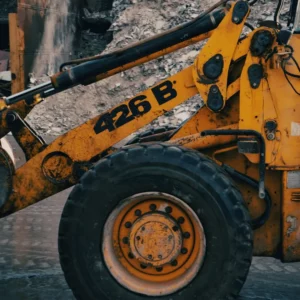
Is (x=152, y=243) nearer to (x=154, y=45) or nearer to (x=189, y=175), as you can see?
(x=189, y=175)

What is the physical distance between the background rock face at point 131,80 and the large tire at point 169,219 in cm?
927

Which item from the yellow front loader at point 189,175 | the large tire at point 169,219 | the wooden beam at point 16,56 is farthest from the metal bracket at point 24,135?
the wooden beam at point 16,56

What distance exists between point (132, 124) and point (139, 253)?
0.93 meters

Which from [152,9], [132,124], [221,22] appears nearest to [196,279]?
[132,124]

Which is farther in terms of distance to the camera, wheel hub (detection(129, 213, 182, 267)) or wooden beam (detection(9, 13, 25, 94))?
wooden beam (detection(9, 13, 25, 94))

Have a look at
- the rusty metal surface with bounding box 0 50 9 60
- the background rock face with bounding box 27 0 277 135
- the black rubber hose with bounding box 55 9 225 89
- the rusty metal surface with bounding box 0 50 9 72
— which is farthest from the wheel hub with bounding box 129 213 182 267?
the rusty metal surface with bounding box 0 50 9 60

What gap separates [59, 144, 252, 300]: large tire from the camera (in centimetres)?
374

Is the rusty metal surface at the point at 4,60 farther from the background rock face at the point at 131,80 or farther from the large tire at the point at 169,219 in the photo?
the large tire at the point at 169,219

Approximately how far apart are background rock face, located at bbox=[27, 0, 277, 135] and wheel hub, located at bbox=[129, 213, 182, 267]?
9251mm

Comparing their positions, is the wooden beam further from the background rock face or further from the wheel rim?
the wheel rim

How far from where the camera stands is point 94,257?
3.91 m

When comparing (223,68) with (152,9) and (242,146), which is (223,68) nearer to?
(242,146)

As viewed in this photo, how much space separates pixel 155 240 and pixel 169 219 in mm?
144

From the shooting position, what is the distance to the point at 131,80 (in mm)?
14547
